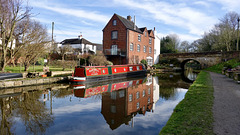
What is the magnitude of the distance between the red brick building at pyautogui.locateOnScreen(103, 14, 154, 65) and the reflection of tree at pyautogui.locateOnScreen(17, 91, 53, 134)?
15.3 meters

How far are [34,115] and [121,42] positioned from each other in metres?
17.7

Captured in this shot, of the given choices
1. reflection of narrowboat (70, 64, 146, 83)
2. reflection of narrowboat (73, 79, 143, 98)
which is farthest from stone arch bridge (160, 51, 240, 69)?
reflection of narrowboat (73, 79, 143, 98)

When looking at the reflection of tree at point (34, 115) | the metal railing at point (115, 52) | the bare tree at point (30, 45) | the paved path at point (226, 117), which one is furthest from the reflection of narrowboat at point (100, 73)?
the paved path at point (226, 117)

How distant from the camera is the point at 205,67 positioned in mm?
25688

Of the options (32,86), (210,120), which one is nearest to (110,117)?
(210,120)

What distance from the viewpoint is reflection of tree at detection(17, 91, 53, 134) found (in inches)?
163

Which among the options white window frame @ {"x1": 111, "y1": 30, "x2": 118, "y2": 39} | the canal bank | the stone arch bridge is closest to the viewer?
the canal bank

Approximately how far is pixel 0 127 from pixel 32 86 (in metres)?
5.84

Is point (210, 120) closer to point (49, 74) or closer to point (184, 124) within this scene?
point (184, 124)

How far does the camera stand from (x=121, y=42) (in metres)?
21.8

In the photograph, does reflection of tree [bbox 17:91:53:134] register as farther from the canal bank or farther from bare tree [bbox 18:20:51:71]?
bare tree [bbox 18:20:51:71]

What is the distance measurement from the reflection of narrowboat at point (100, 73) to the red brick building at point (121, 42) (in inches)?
204

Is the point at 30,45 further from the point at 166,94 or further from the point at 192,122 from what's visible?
the point at 192,122

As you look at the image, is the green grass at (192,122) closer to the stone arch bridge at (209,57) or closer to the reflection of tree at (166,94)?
the reflection of tree at (166,94)
